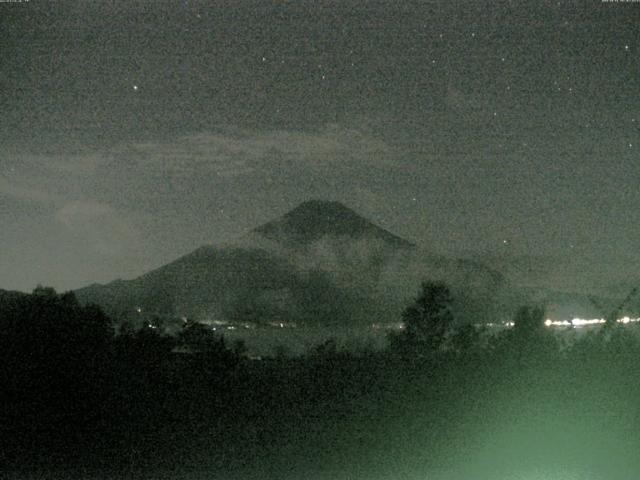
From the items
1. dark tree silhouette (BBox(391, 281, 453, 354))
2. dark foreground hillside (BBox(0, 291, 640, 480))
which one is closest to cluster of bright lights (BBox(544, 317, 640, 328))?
dark foreground hillside (BBox(0, 291, 640, 480))

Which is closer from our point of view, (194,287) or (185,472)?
(185,472)

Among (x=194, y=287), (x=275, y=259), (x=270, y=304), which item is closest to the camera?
(x=194, y=287)

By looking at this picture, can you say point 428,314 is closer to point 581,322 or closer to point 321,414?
point 581,322

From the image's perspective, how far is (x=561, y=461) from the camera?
36.5 feet

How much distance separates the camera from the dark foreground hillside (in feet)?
37.4

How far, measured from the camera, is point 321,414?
1344 cm

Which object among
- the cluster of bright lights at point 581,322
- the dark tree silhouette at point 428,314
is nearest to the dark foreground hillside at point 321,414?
the cluster of bright lights at point 581,322

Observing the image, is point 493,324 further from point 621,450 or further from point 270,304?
point 270,304

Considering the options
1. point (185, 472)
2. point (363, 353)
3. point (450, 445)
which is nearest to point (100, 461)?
point (185, 472)

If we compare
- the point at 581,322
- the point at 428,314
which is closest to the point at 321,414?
the point at 581,322

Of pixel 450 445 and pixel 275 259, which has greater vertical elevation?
pixel 275 259

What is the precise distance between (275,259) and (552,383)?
58152 mm

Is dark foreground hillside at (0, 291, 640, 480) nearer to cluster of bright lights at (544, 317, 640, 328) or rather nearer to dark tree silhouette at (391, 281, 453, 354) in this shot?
cluster of bright lights at (544, 317, 640, 328)

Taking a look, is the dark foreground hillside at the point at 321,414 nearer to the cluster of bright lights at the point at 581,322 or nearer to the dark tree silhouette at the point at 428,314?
the cluster of bright lights at the point at 581,322
